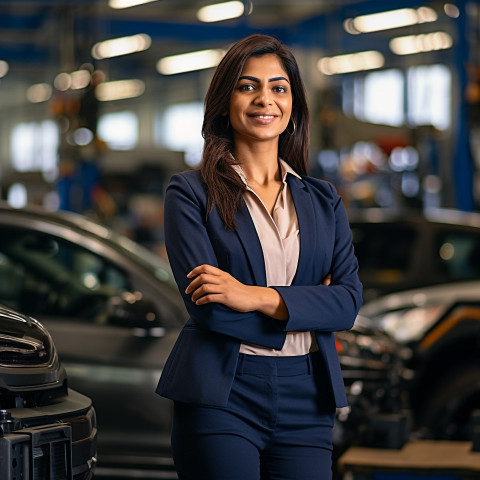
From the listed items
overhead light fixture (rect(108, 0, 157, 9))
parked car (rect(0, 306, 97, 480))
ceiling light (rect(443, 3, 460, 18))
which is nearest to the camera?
parked car (rect(0, 306, 97, 480))

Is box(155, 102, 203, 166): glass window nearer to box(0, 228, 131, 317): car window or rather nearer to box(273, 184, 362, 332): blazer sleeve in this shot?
box(0, 228, 131, 317): car window

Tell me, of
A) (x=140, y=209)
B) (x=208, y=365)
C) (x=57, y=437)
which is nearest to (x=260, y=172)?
(x=208, y=365)

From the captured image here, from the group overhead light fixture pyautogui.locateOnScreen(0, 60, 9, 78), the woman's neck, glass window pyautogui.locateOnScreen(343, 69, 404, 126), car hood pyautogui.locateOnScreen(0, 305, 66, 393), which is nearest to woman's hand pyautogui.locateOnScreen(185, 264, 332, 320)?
the woman's neck

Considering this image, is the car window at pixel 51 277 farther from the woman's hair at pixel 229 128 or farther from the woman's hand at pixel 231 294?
the woman's hand at pixel 231 294

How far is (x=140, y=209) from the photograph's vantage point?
72.6 ft

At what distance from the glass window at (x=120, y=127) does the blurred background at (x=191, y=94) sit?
54 mm

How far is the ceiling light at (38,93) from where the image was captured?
34438mm

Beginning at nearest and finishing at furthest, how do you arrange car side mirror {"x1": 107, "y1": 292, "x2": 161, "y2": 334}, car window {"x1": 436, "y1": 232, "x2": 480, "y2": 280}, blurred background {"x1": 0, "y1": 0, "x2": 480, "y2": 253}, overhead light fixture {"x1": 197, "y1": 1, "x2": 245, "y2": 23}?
car side mirror {"x1": 107, "y1": 292, "x2": 161, "y2": 334} → car window {"x1": 436, "y1": 232, "x2": 480, "y2": 280} → blurred background {"x1": 0, "y1": 0, "x2": 480, "y2": 253} → overhead light fixture {"x1": 197, "y1": 1, "x2": 245, "y2": 23}

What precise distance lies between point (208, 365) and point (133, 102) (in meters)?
33.2

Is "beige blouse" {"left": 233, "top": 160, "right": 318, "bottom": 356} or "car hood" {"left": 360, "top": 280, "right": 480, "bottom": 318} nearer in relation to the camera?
"beige blouse" {"left": 233, "top": 160, "right": 318, "bottom": 356}

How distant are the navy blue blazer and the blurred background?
11.4 metres

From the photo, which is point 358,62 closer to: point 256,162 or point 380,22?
point 380,22

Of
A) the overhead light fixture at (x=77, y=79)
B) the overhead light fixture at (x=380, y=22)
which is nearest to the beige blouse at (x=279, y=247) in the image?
the overhead light fixture at (x=77, y=79)

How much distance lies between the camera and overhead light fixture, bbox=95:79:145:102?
33656mm
